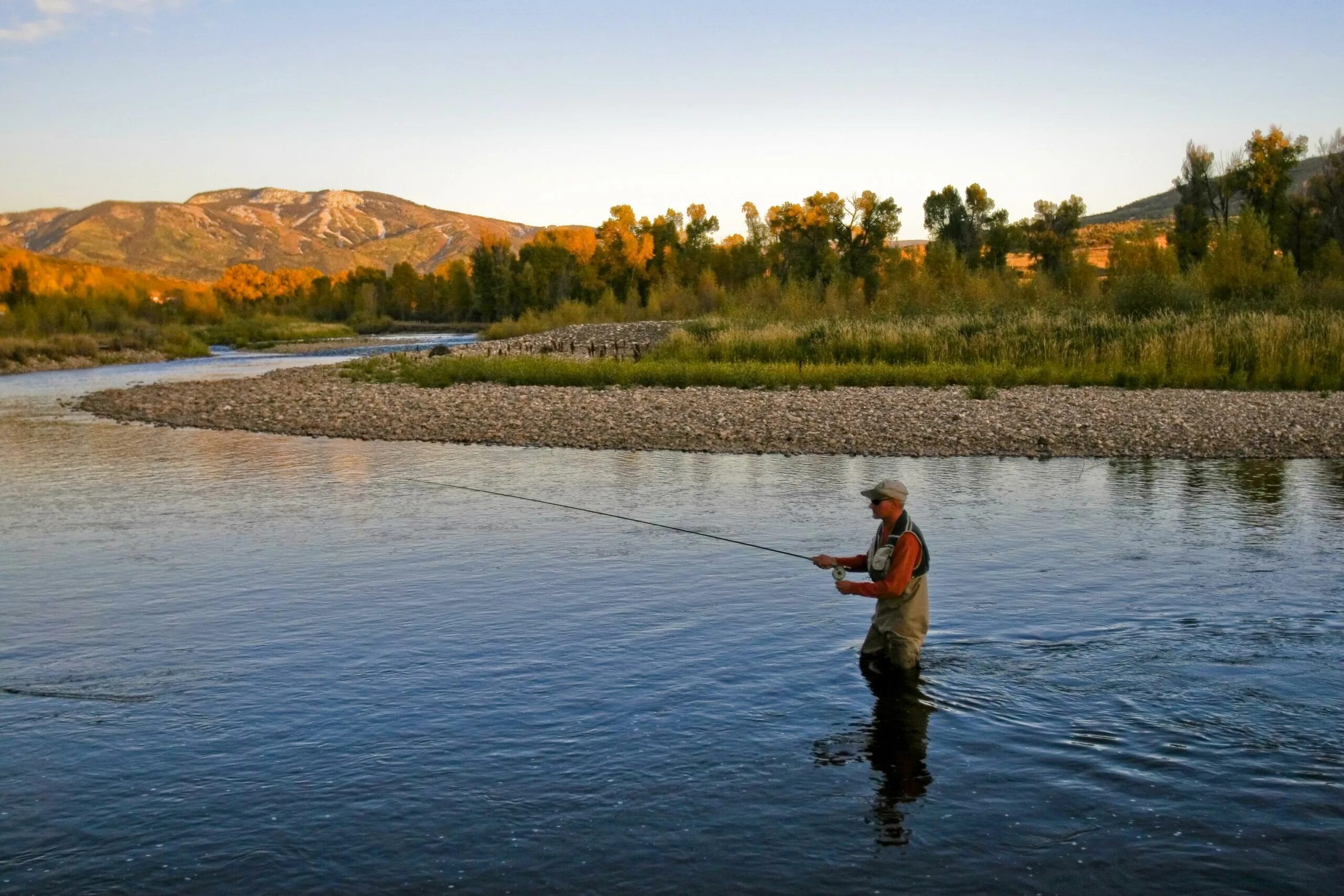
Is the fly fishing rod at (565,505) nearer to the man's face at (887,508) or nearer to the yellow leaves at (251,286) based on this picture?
the man's face at (887,508)

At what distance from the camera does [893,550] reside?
27.4 feet

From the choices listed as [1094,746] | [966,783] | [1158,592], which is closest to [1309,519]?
[1158,592]

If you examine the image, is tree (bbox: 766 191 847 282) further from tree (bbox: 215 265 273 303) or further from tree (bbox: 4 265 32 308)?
tree (bbox: 215 265 273 303)

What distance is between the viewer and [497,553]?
13508 mm

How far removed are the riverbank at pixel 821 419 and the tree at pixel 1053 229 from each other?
61.3m

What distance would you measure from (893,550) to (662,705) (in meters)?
1.92

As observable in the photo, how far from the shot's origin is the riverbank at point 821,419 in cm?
2145

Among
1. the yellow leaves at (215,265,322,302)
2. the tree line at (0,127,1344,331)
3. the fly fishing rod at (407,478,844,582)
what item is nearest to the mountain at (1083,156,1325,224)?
the tree line at (0,127,1344,331)

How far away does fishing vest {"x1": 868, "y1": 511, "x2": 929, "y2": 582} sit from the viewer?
27.3 feet

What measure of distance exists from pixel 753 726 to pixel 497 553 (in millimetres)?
6172

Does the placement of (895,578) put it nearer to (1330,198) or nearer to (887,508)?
(887,508)

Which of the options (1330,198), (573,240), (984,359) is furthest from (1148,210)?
(984,359)

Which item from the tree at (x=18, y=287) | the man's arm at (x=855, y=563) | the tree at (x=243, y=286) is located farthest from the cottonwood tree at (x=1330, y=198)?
the tree at (x=243, y=286)

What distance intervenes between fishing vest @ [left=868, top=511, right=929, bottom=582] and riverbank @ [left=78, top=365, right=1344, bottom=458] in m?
13.0
